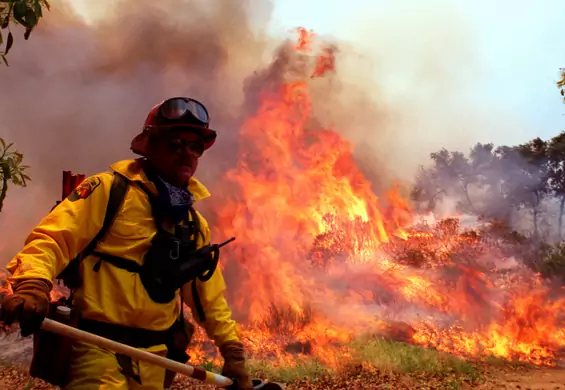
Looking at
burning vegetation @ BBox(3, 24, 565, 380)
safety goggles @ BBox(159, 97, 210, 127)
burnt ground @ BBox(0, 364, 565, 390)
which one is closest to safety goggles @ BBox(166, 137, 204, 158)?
safety goggles @ BBox(159, 97, 210, 127)

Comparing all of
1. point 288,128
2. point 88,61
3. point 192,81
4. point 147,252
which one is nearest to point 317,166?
point 288,128

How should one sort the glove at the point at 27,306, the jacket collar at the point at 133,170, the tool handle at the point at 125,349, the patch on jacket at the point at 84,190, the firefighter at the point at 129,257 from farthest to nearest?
the jacket collar at the point at 133,170 → the patch on jacket at the point at 84,190 → the firefighter at the point at 129,257 → the tool handle at the point at 125,349 → the glove at the point at 27,306

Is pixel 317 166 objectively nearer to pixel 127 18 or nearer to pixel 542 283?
pixel 542 283

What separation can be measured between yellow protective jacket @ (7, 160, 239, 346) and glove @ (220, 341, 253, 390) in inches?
18.4

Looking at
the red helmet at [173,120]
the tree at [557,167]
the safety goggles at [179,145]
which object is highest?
the tree at [557,167]

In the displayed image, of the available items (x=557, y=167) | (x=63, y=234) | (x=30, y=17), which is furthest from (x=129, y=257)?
(x=557, y=167)

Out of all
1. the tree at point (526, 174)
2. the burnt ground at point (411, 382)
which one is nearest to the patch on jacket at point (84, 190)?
the burnt ground at point (411, 382)

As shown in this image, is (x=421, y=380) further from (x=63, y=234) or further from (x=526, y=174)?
(x=526, y=174)

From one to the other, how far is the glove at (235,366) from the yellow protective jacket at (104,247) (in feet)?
1.53

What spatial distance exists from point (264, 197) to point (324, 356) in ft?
14.4

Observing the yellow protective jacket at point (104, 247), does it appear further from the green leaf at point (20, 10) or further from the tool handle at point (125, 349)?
the green leaf at point (20, 10)

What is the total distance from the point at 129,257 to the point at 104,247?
137mm

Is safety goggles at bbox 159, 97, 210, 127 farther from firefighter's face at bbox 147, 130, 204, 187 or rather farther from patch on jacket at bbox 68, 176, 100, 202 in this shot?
patch on jacket at bbox 68, 176, 100, 202

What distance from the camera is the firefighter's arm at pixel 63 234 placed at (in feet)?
5.99
